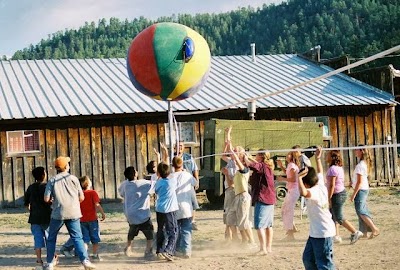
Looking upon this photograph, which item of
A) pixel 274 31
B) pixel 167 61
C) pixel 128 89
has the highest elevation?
pixel 274 31

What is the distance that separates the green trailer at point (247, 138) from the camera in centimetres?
1584

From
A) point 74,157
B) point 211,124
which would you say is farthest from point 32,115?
point 211,124

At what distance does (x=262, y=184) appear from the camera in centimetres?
916

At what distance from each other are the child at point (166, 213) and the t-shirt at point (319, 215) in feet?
8.37

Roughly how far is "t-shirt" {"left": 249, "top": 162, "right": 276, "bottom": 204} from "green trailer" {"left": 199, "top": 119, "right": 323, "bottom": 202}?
6323 mm

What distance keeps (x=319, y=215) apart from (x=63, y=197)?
358 centimetres

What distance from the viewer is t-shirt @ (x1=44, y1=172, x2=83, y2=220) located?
8.30 meters

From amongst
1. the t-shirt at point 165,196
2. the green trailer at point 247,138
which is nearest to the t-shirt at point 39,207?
the t-shirt at point 165,196

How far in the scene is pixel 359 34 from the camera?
9525 cm

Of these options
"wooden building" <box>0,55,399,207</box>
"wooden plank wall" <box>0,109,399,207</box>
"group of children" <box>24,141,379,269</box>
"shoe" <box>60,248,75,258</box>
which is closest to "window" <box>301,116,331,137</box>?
"wooden building" <box>0,55,399,207</box>

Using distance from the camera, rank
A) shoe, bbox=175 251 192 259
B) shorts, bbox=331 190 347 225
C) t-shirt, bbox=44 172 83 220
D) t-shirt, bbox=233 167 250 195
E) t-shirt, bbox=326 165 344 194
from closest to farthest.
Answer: t-shirt, bbox=44 172 83 220 → shoe, bbox=175 251 192 259 → t-shirt, bbox=233 167 250 195 → t-shirt, bbox=326 165 344 194 → shorts, bbox=331 190 347 225

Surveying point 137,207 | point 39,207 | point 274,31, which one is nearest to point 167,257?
point 137,207

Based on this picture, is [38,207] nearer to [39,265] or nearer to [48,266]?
[48,266]

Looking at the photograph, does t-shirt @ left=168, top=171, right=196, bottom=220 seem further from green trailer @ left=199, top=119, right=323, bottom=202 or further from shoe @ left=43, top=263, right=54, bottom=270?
green trailer @ left=199, top=119, right=323, bottom=202
